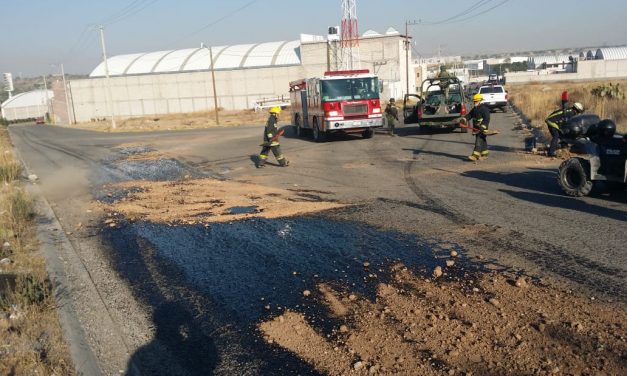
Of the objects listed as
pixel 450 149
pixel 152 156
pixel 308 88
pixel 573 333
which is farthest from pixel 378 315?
pixel 308 88

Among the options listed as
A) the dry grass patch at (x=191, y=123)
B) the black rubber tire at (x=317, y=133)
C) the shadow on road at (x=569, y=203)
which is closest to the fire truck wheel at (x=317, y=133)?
the black rubber tire at (x=317, y=133)

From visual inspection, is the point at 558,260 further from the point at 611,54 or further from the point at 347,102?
the point at 611,54

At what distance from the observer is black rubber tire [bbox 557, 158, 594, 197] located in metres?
9.16

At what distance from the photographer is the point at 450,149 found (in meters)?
17.3

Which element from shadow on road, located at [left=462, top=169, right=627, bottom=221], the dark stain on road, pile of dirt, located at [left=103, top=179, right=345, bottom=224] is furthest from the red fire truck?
the dark stain on road

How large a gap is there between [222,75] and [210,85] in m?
2.10

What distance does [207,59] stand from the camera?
245 feet

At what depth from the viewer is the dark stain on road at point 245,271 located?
14.4 feet

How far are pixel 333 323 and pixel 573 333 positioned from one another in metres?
1.91

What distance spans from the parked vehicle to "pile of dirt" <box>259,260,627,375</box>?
14.7 ft

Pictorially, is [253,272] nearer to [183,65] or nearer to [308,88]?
[308,88]

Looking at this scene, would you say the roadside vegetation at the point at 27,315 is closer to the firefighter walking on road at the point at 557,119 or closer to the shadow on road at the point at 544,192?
the shadow on road at the point at 544,192

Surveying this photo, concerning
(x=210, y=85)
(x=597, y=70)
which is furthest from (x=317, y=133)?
(x=597, y=70)

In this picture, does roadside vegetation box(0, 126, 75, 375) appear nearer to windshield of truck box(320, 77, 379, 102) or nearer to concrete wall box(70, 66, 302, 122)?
windshield of truck box(320, 77, 379, 102)
